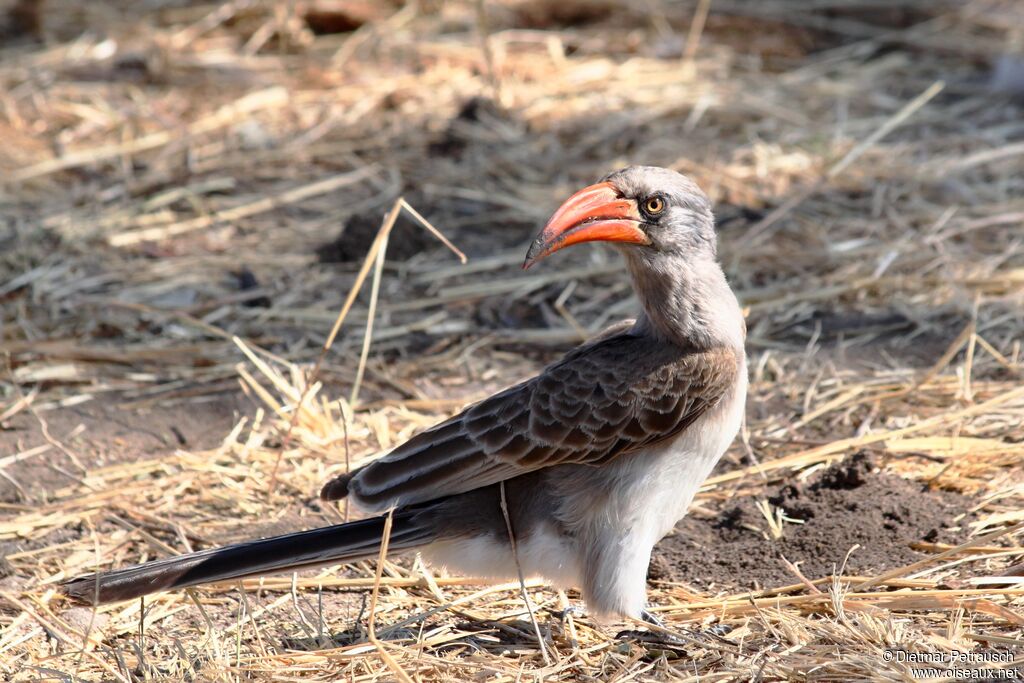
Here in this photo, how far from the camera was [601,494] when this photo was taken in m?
3.81

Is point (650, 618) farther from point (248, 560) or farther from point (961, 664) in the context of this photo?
point (248, 560)

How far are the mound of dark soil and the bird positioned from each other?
451 millimetres

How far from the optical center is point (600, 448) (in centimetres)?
379

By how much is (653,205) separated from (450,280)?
271cm

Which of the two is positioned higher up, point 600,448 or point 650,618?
point 600,448

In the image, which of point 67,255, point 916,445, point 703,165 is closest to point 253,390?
point 67,255

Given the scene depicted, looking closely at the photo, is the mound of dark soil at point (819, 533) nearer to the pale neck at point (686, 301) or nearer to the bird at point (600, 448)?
the bird at point (600, 448)

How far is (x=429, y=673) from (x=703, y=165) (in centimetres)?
438

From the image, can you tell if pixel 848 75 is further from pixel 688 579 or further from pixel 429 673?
pixel 429 673

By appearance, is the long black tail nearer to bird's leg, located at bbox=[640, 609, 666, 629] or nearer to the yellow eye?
bird's leg, located at bbox=[640, 609, 666, 629]

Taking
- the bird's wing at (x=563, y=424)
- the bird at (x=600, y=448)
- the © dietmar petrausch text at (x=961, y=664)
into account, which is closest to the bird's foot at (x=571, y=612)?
the bird at (x=600, y=448)

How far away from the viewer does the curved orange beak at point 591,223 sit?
3.62m

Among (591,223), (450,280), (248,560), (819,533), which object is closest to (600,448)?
(591,223)

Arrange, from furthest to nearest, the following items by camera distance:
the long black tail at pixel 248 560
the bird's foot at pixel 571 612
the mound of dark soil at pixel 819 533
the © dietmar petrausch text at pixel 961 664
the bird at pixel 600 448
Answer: the mound of dark soil at pixel 819 533, the bird's foot at pixel 571 612, the bird at pixel 600 448, the long black tail at pixel 248 560, the © dietmar petrausch text at pixel 961 664
